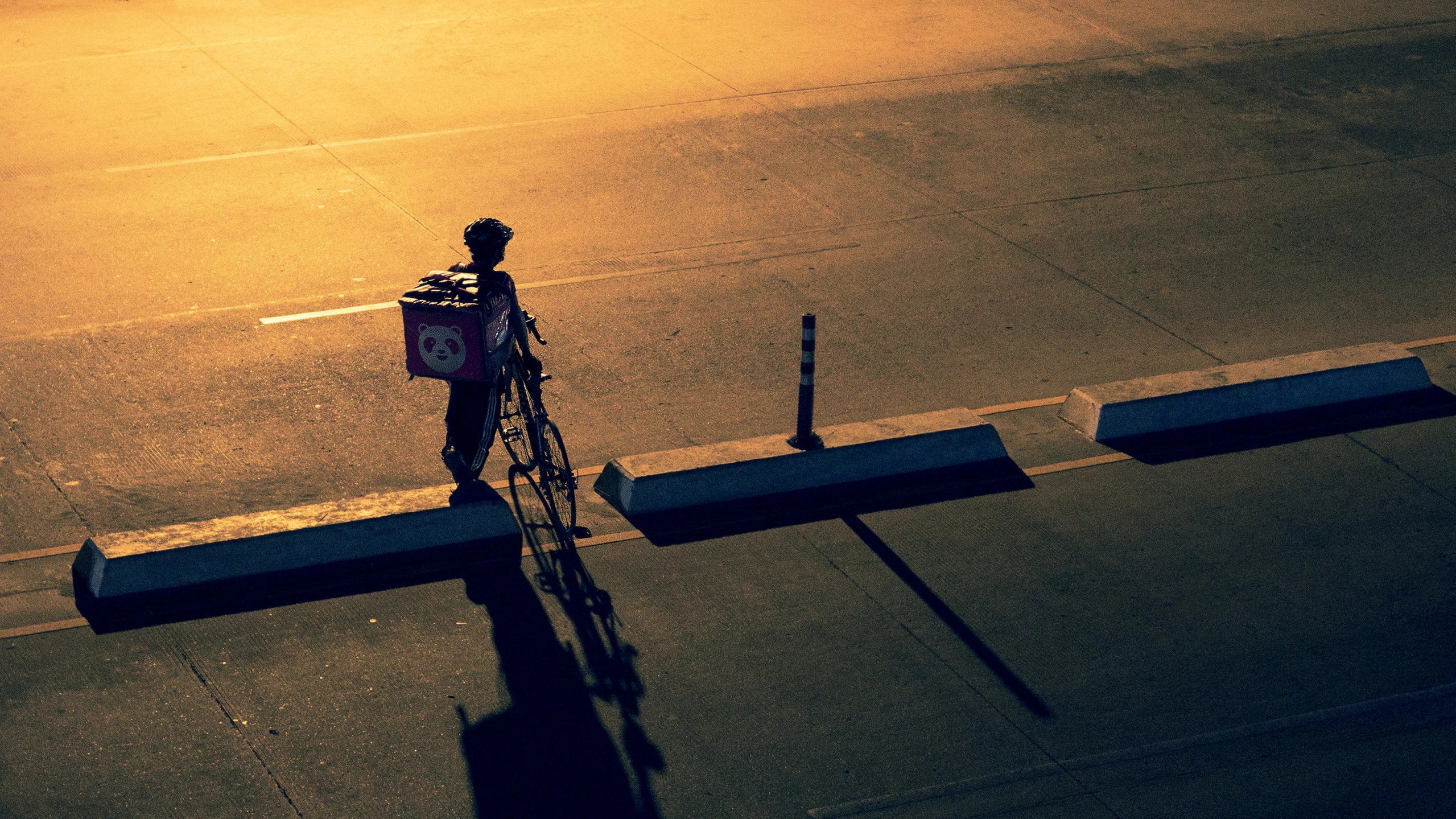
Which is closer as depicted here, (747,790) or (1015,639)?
(747,790)

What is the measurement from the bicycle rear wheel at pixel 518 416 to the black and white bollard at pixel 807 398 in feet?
5.20

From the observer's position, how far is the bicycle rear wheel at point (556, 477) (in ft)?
26.6

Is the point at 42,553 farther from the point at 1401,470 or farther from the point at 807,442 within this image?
the point at 1401,470

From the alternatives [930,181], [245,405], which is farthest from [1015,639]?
[930,181]

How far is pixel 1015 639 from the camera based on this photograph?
740cm

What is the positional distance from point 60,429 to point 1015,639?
20.1 feet

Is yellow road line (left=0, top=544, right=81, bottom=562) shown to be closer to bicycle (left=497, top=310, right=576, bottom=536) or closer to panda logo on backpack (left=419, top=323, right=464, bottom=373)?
panda logo on backpack (left=419, top=323, right=464, bottom=373)

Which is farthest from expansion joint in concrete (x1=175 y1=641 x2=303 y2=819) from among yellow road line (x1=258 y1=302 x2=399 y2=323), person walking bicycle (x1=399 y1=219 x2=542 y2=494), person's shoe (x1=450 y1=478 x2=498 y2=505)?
yellow road line (x1=258 y1=302 x2=399 y2=323)

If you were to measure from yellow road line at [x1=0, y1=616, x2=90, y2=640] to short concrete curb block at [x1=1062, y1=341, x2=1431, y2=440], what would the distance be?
6.10 meters

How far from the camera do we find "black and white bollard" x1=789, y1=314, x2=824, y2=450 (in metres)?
8.39

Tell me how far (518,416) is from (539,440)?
0.52m

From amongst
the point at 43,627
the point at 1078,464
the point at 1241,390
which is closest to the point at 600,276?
the point at 1078,464

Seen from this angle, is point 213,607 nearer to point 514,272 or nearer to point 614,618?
point 614,618

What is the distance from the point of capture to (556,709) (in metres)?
6.82
